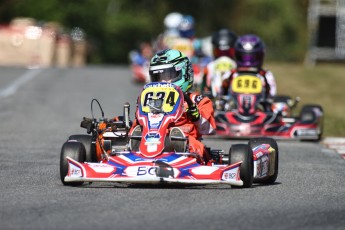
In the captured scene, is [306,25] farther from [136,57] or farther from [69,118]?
[69,118]

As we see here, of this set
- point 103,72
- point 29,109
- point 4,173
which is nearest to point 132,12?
point 103,72

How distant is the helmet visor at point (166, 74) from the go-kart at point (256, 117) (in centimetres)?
508

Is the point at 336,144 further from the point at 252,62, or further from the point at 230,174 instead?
the point at 230,174

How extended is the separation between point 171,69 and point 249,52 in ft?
20.6

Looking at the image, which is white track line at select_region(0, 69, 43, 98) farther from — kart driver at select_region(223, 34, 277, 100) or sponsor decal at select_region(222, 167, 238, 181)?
sponsor decal at select_region(222, 167, 238, 181)

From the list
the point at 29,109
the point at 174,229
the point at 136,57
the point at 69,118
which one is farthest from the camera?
the point at 136,57

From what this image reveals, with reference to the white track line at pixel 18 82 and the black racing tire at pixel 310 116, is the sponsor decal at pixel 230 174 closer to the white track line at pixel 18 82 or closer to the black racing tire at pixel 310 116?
the black racing tire at pixel 310 116

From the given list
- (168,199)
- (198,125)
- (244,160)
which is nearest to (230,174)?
(244,160)

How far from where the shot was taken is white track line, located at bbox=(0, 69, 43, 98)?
2405cm

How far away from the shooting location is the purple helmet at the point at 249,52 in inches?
659

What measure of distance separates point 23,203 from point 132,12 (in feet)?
176

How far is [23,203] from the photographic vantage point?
8477 mm

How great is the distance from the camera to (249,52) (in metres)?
16.7

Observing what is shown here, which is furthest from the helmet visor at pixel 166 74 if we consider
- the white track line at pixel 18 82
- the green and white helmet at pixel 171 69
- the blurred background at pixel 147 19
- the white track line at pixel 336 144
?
the blurred background at pixel 147 19
